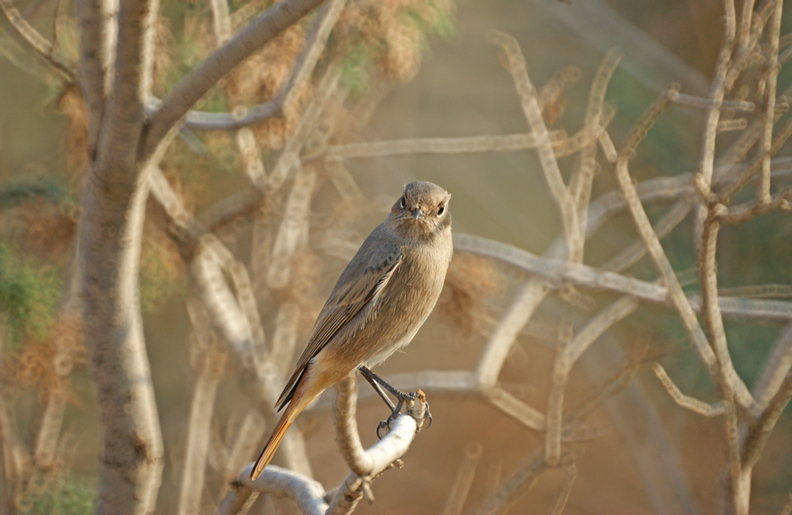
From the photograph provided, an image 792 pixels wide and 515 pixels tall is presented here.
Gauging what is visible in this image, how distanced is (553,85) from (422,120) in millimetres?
3774

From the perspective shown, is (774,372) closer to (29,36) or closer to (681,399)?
(681,399)

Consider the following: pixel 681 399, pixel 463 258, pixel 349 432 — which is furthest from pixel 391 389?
pixel 463 258

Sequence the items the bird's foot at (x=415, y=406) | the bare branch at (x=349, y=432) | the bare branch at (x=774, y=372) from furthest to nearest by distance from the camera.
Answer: the bare branch at (x=774, y=372), the bird's foot at (x=415, y=406), the bare branch at (x=349, y=432)

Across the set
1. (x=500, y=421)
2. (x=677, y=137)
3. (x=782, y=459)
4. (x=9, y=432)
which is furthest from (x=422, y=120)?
(x=9, y=432)

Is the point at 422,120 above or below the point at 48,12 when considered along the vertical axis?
above

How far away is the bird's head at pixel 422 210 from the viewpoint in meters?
2.05

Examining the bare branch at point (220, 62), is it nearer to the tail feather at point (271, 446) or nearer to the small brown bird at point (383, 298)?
the small brown bird at point (383, 298)

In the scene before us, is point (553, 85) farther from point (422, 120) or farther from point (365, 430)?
point (365, 430)

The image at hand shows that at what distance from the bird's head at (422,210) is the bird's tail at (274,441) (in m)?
0.61

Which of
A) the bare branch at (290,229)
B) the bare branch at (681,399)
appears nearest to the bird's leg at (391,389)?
the bare branch at (681,399)

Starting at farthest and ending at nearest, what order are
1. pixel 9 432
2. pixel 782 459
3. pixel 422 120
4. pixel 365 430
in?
1. pixel 422 120
2. pixel 365 430
3. pixel 782 459
4. pixel 9 432

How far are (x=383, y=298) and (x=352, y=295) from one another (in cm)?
10

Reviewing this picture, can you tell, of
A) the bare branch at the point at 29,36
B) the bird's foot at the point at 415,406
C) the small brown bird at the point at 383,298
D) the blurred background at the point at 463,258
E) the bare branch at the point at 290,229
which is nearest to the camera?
the bird's foot at the point at 415,406

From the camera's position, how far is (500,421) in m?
6.79
